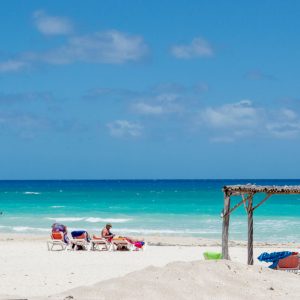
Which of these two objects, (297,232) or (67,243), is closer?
(67,243)

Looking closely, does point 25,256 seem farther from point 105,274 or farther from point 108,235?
point 105,274

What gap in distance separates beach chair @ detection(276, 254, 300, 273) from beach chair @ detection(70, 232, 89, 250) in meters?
6.38

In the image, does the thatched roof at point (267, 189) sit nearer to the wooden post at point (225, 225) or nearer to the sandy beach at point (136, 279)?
the wooden post at point (225, 225)

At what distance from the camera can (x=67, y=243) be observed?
18578 millimetres

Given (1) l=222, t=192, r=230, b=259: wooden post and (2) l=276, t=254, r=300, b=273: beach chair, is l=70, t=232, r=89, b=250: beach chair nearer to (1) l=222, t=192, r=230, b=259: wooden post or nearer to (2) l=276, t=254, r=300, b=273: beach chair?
(1) l=222, t=192, r=230, b=259: wooden post

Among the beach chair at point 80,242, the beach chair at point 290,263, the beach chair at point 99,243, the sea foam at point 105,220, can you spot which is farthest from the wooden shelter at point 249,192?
the sea foam at point 105,220

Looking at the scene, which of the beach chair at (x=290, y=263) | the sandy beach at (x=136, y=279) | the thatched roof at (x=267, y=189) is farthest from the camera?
the beach chair at (x=290, y=263)

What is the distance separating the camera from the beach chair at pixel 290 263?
13.6 metres

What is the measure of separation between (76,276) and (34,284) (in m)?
1.24

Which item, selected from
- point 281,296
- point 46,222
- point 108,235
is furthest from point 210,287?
point 46,222

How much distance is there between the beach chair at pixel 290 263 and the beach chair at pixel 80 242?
6.38 m

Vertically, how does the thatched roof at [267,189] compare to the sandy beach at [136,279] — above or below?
above

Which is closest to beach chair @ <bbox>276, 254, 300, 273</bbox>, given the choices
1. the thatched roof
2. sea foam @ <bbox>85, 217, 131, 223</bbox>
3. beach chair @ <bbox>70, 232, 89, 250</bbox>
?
the thatched roof

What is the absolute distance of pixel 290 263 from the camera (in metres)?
13.6
